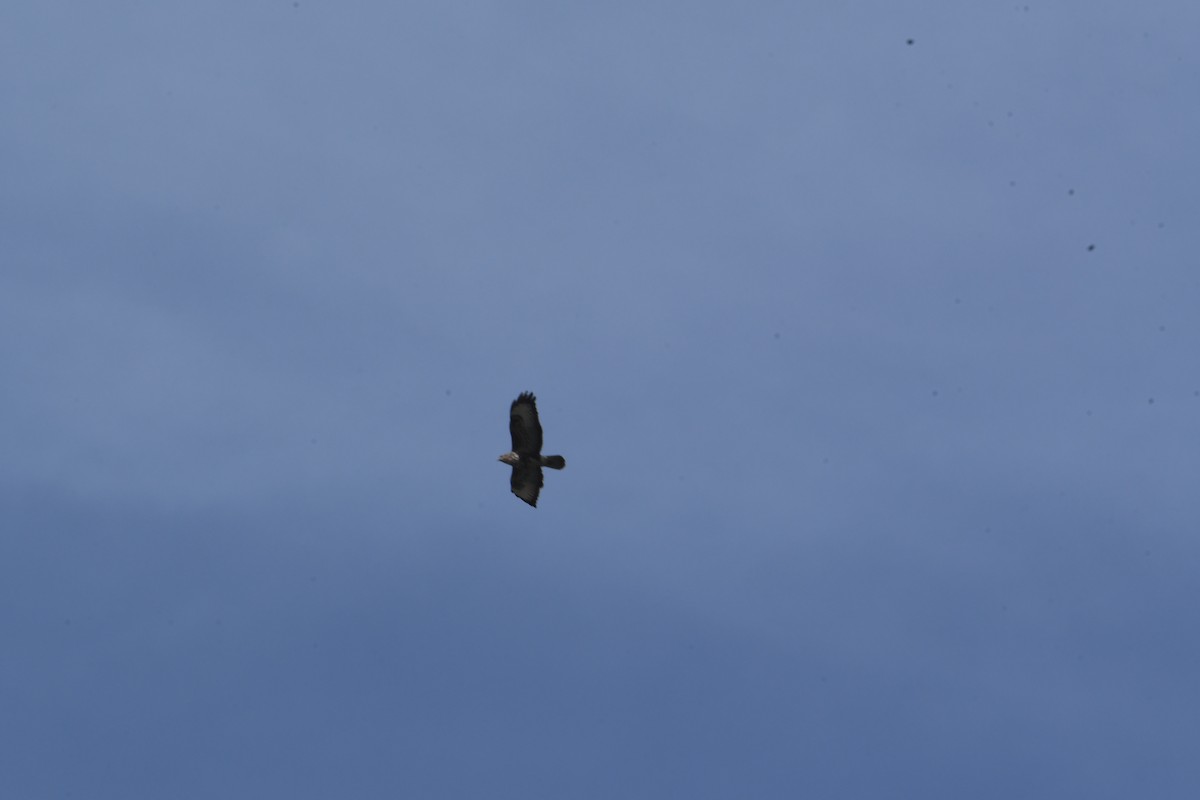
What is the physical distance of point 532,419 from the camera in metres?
91.5

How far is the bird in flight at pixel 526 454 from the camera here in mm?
91438

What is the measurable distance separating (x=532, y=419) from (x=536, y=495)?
2.79m

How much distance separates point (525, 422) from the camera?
91500mm

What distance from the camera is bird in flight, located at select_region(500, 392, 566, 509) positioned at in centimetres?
9144

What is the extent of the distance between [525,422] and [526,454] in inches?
51.2

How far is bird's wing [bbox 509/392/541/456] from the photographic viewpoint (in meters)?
91.4

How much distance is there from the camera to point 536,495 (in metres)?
92.7

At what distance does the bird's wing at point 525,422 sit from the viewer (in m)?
91.4

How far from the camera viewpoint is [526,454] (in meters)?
92.2
